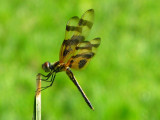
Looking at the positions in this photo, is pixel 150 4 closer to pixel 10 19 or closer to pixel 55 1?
pixel 55 1

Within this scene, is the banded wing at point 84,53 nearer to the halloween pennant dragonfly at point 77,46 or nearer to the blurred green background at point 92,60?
the halloween pennant dragonfly at point 77,46

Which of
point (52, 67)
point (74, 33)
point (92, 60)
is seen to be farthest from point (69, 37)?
point (92, 60)

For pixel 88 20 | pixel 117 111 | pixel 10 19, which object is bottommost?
pixel 117 111

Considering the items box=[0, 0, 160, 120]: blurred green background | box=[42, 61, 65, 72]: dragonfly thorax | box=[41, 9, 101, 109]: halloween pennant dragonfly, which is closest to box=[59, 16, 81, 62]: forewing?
box=[41, 9, 101, 109]: halloween pennant dragonfly

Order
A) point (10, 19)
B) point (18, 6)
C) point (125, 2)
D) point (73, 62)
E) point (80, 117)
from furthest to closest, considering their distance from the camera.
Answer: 1. point (125, 2)
2. point (18, 6)
3. point (10, 19)
4. point (80, 117)
5. point (73, 62)

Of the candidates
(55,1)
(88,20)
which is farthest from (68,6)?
(88,20)

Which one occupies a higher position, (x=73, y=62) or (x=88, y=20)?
(x=88, y=20)

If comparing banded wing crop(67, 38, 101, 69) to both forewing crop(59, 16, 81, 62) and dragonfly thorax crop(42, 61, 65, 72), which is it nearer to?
forewing crop(59, 16, 81, 62)

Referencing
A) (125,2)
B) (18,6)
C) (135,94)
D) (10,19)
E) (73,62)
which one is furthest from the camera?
(125,2)
